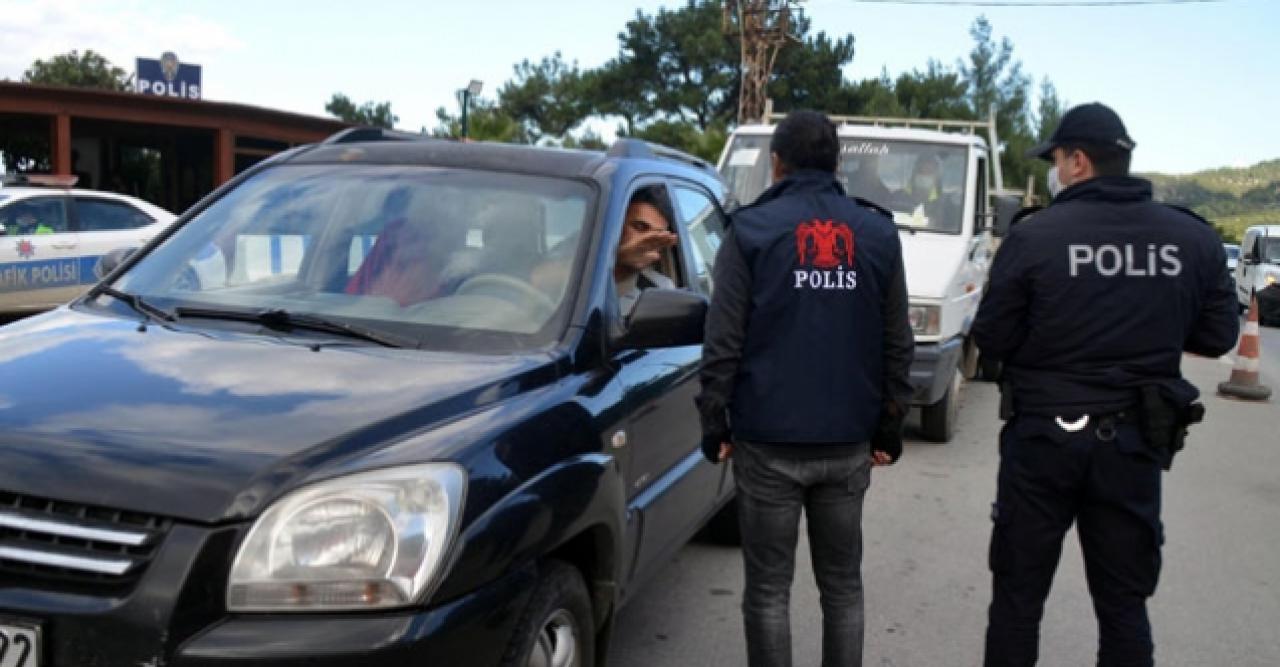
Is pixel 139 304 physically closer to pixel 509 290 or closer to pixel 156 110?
pixel 509 290

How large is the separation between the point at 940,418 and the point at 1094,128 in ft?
17.0

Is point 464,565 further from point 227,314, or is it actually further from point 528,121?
point 528,121

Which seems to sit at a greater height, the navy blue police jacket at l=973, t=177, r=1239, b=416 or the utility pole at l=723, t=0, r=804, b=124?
the utility pole at l=723, t=0, r=804, b=124

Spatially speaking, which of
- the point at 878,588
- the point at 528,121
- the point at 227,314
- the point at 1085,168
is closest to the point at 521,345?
the point at 227,314

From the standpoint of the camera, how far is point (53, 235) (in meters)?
11.9

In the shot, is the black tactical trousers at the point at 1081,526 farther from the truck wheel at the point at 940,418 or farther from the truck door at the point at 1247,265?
the truck door at the point at 1247,265

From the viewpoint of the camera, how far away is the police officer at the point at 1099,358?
3039mm

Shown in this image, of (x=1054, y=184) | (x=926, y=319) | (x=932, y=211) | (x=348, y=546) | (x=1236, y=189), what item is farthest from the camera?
(x=1236, y=189)

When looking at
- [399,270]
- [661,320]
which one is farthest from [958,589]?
[399,270]

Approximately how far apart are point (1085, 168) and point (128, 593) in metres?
2.70

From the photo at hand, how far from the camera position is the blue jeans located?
3094mm

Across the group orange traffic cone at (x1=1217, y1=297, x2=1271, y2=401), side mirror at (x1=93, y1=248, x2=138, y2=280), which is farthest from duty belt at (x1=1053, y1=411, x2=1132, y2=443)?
orange traffic cone at (x1=1217, y1=297, x2=1271, y2=401)

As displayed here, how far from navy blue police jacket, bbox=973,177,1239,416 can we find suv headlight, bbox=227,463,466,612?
1797mm

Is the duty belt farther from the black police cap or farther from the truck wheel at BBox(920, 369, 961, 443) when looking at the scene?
the truck wheel at BBox(920, 369, 961, 443)
